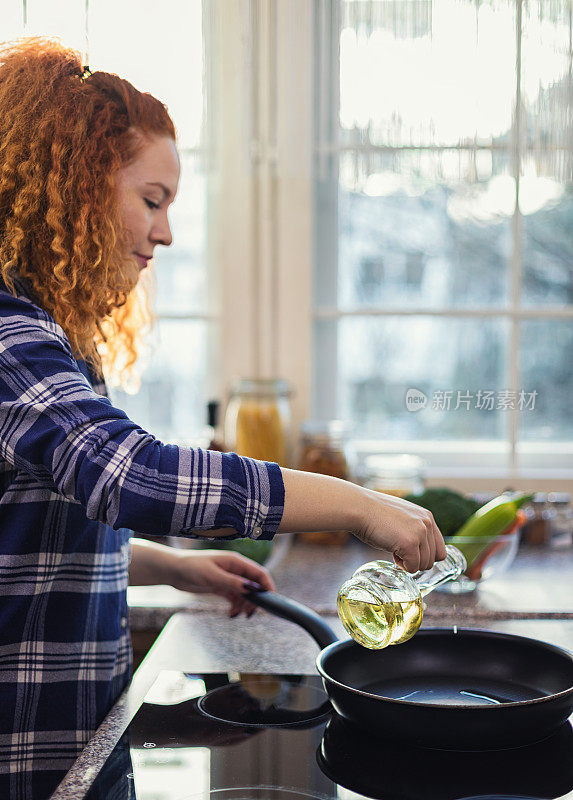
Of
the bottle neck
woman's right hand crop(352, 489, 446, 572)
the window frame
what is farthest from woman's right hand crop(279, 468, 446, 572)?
the window frame

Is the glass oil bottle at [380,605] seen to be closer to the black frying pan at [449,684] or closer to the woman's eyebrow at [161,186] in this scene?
the black frying pan at [449,684]

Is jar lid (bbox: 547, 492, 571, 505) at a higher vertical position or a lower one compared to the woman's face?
lower

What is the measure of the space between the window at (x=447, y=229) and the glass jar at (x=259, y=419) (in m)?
0.18

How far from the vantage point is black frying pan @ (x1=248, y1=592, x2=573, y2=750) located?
2.55ft

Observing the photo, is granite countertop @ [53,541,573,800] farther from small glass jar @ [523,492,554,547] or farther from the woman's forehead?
the woman's forehead

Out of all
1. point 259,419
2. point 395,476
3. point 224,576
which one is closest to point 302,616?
point 224,576

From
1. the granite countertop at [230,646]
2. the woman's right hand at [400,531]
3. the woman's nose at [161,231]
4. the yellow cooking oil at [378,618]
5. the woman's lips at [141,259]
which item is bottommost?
the granite countertop at [230,646]

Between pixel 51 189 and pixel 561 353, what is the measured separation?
1331mm

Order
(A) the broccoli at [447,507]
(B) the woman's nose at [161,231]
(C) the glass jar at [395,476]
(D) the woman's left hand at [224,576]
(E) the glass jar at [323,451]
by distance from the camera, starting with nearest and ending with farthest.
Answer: (B) the woman's nose at [161,231] < (D) the woman's left hand at [224,576] < (A) the broccoli at [447,507] < (C) the glass jar at [395,476] < (E) the glass jar at [323,451]

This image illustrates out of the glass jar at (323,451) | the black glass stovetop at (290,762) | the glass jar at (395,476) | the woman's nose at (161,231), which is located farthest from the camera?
the glass jar at (323,451)

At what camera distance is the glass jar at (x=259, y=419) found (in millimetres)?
1865

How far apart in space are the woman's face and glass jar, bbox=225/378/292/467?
831mm

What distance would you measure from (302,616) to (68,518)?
0.28 m

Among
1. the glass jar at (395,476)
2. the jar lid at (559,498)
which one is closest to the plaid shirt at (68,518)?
the glass jar at (395,476)
